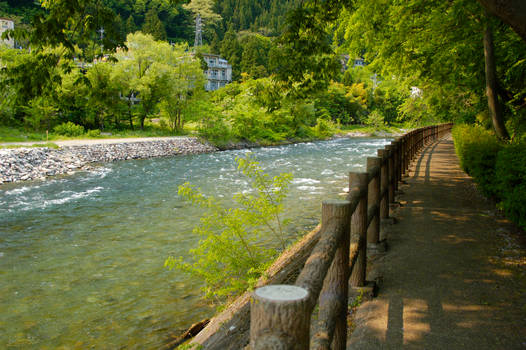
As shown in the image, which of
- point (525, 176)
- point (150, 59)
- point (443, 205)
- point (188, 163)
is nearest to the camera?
point (525, 176)

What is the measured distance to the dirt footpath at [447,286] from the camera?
333 cm

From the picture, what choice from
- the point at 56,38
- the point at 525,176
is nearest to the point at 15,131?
the point at 56,38

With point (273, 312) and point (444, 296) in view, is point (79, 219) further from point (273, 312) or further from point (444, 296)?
point (273, 312)

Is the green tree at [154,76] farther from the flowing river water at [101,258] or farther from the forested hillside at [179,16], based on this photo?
the forested hillside at [179,16]

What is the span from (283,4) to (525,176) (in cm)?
14275

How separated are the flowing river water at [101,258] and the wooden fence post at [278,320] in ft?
14.1

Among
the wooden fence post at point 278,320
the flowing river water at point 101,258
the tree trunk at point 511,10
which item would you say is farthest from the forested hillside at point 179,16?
the wooden fence post at point 278,320

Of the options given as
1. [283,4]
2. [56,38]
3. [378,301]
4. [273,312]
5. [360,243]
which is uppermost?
[283,4]

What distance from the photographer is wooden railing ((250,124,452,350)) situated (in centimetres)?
119

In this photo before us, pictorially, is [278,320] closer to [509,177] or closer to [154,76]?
[509,177]

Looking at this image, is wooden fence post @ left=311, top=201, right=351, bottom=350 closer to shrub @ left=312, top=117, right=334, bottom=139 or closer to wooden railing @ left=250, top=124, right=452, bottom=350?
wooden railing @ left=250, top=124, right=452, bottom=350

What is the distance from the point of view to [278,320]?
1.19 metres

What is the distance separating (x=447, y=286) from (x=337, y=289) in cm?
231

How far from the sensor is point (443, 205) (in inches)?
337
